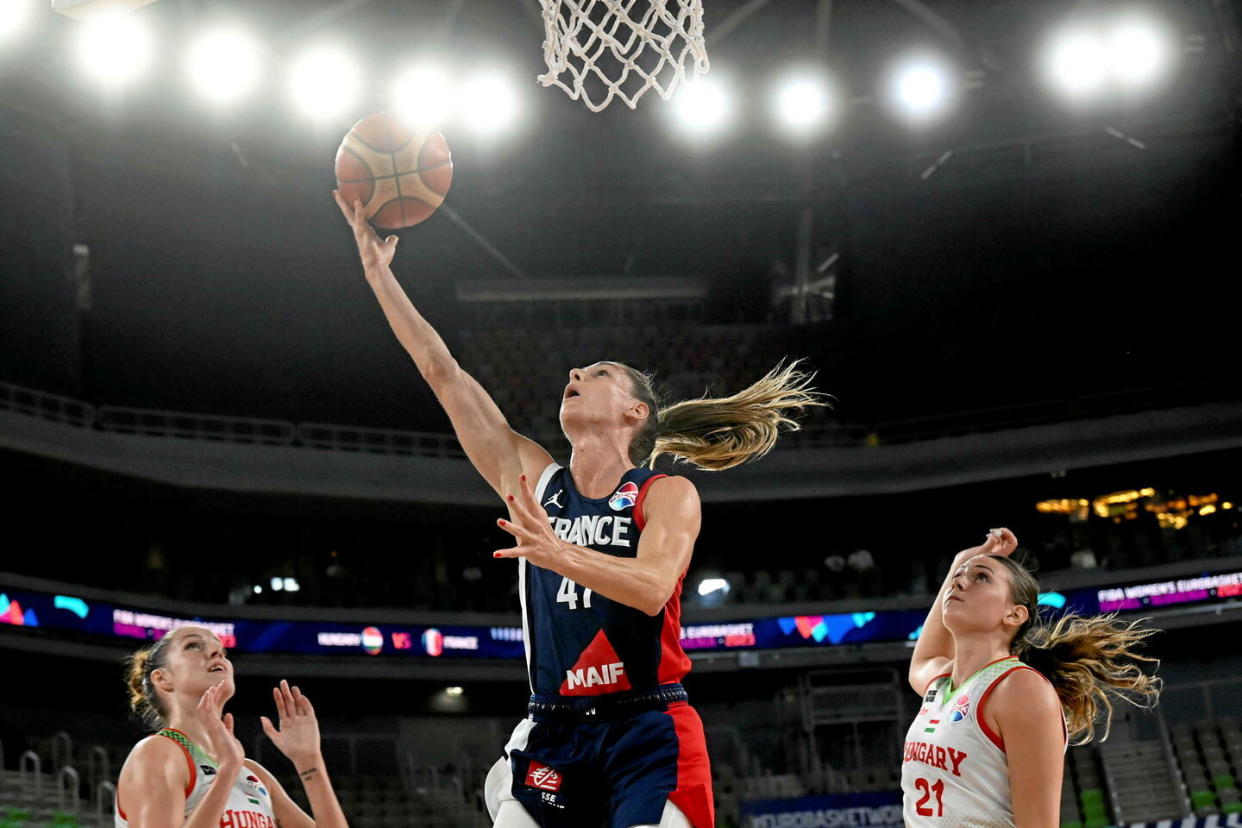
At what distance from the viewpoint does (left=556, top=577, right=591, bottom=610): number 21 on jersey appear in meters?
3.58

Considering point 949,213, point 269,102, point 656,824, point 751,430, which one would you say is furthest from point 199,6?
point 656,824

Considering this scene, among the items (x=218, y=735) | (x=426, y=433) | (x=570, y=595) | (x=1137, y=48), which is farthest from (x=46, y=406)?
(x=570, y=595)

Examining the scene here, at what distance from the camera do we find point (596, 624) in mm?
3557

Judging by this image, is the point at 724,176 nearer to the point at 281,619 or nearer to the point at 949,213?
the point at 949,213

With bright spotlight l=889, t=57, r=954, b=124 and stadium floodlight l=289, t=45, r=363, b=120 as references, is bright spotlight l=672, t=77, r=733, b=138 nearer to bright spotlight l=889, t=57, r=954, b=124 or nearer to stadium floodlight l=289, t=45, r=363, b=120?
bright spotlight l=889, t=57, r=954, b=124

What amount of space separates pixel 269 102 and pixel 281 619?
7.88m

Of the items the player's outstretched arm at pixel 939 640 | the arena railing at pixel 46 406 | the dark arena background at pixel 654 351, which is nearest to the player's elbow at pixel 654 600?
the player's outstretched arm at pixel 939 640

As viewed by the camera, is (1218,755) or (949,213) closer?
(1218,755)

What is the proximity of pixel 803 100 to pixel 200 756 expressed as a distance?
15.9m

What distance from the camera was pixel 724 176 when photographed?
2172 centimetres

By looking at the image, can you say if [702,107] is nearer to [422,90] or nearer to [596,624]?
[422,90]

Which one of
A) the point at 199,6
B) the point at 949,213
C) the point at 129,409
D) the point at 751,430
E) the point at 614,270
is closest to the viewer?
the point at 751,430

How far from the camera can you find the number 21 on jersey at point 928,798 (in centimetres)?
372

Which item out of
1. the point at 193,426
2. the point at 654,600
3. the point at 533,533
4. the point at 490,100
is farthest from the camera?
the point at 193,426
